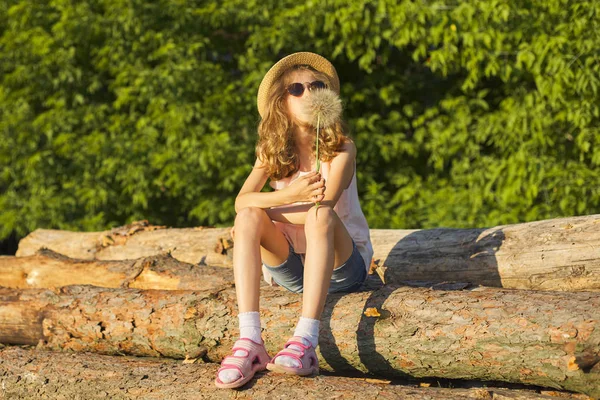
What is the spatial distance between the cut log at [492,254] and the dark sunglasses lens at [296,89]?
1.24 m

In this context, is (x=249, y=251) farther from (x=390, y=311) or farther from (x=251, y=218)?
(x=390, y=311)

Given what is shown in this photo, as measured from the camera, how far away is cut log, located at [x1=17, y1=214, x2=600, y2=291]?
162 inches

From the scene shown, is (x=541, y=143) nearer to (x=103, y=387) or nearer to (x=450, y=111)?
(x=450, y=111)

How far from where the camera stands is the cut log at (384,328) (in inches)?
123

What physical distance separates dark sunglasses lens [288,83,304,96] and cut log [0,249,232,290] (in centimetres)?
114

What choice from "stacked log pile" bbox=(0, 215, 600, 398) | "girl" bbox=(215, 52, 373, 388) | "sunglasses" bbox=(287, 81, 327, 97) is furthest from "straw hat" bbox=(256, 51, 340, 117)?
"stacked log pile" bbox=(0, 215, 600, 398)

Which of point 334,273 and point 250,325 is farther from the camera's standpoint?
point 334,273

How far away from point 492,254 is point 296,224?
1.34 metres

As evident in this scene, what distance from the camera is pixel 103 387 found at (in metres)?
3.63

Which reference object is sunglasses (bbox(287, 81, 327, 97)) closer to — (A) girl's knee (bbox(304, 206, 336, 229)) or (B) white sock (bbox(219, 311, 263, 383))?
(A) girl's knee (bbox(304, 206, 336, 229))

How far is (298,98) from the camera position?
3.92 meters

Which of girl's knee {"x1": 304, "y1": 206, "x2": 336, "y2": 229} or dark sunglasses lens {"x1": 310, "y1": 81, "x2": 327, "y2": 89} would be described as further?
dark sunglasses lens {"x1": 310, "y1": 81, "x2": 327, "y2": 89}

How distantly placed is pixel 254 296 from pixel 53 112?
5.25 m

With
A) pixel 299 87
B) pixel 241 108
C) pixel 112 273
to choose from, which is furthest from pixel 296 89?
pixel 241 108
